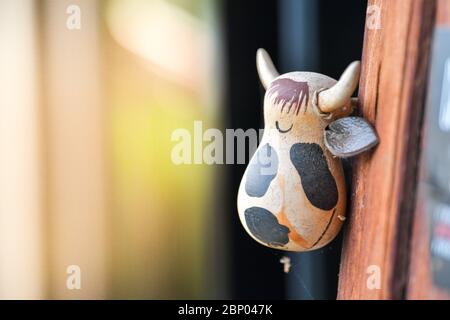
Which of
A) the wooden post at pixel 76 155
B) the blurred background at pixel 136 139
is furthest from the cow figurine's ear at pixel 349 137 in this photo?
the wooden post at pixel 76 155

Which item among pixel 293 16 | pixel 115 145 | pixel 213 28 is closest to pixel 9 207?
pixel 115 145

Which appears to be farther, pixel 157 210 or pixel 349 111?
pixel 157 210

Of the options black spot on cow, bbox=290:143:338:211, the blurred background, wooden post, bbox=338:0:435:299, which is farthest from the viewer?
the blurred background

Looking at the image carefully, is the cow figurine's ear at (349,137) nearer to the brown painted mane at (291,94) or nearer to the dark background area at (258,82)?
the brown painted mane at (291,94)

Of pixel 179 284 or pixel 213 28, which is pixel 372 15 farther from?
pixel 179 284

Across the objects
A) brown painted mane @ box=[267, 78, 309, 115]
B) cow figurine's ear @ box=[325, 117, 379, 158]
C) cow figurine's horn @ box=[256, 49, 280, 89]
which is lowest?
cow figurine's ear @ box=[325, 117, 379, 158]

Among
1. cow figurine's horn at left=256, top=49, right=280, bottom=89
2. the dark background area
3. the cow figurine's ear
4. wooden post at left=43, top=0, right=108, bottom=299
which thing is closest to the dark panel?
the dark background area

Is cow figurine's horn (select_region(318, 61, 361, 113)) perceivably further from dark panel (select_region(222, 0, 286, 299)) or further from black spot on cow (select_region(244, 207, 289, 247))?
dark panel (select_region(222, 0, 286, 299))
